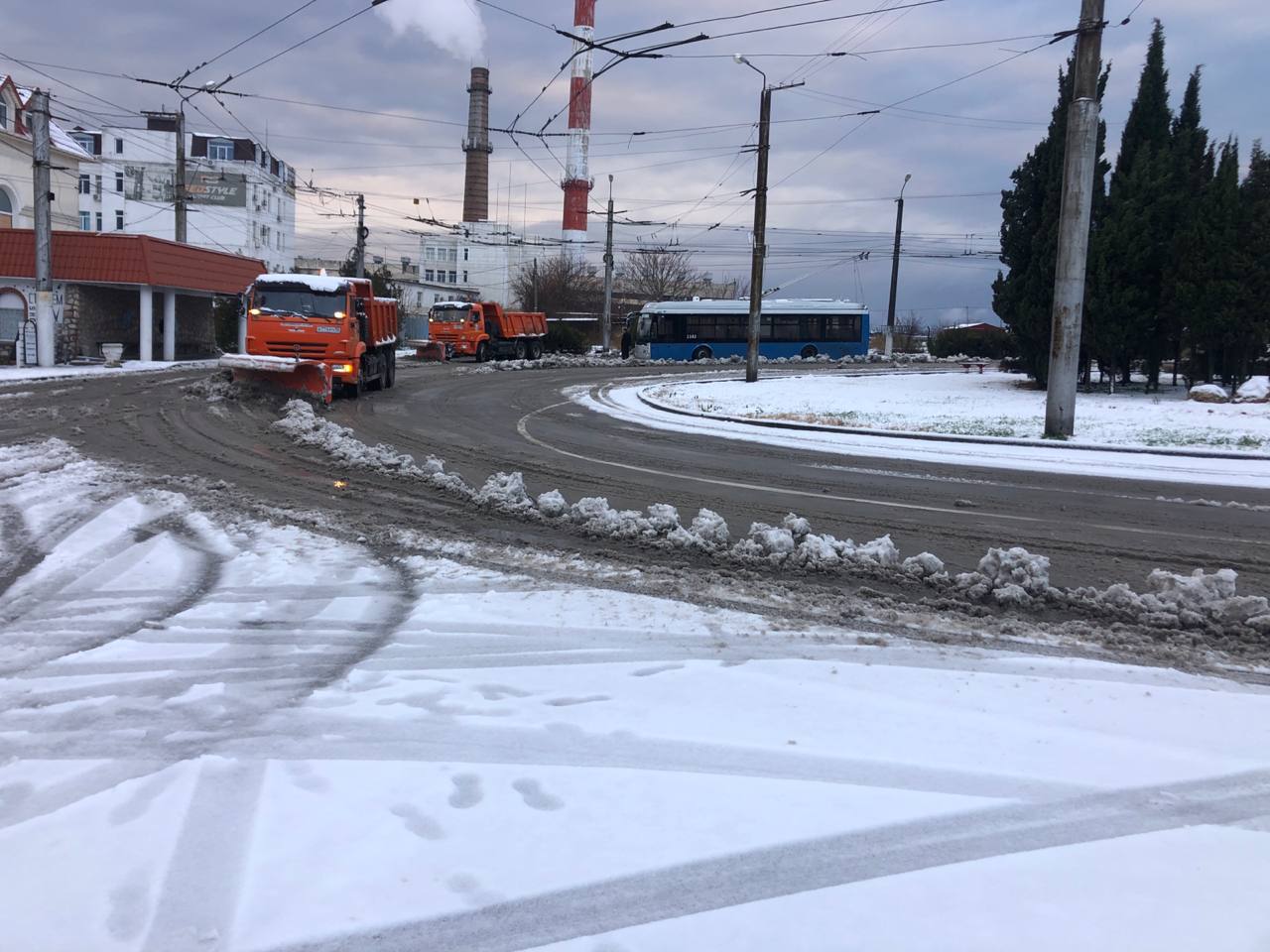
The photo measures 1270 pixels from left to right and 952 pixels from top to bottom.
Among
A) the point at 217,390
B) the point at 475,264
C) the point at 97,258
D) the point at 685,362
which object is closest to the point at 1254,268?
the point at 217,390

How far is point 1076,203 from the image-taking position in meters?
16.9

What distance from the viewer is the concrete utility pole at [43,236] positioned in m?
28.4

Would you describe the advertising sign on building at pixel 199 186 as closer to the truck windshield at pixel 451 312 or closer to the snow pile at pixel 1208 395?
the truck windshield at pixel 451 312

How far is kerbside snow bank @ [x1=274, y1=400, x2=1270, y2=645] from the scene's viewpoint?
6.14 metres

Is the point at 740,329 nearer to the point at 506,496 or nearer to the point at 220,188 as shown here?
the point at 506,496

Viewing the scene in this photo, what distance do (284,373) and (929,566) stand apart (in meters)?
17.3

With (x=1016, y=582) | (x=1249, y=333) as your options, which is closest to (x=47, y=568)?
(x=1016, y=582)

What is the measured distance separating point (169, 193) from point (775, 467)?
8582 centimetres

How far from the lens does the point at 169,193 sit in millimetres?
83688

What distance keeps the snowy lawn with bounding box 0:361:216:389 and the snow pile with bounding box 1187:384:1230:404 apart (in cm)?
3003

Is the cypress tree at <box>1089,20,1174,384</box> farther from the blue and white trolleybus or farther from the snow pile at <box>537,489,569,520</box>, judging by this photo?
the blue and white trolleybus

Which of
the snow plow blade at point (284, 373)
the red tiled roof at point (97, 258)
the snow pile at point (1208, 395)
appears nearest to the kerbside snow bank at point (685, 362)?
the red tiled roof at point (97, 258)

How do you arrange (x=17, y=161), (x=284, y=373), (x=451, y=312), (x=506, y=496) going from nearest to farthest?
1. (x=506, y=496)
2. (x=284, y=373)
3. (x=17, y=161)
4. (x=451, y=312)

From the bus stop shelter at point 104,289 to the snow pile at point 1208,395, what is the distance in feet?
107
